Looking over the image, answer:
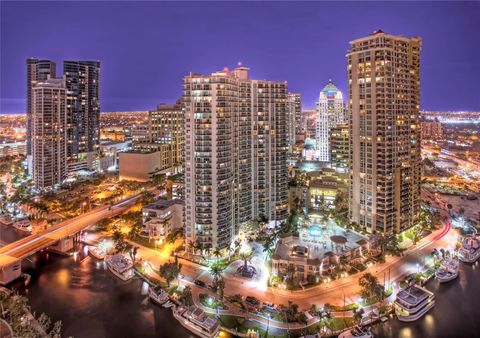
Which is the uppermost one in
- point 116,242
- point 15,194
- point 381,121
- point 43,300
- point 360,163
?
point 381,121

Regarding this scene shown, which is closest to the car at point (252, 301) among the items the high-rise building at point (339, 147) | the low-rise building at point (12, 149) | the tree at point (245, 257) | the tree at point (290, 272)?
the tree at point (290, 272)

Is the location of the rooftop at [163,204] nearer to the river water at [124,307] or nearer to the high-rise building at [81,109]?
the river water at [124,307]

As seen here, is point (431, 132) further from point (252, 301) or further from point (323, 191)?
point (252, 301)

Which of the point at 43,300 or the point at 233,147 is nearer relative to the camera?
the point at 43,300

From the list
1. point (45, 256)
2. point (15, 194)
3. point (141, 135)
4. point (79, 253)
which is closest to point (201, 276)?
point (79, 253)

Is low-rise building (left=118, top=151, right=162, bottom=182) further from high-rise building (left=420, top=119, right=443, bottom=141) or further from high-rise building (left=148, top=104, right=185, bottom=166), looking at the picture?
high-rise building (left=420, top=119, right=443, bottom=141)

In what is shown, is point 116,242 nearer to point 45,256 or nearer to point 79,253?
point 79,253
